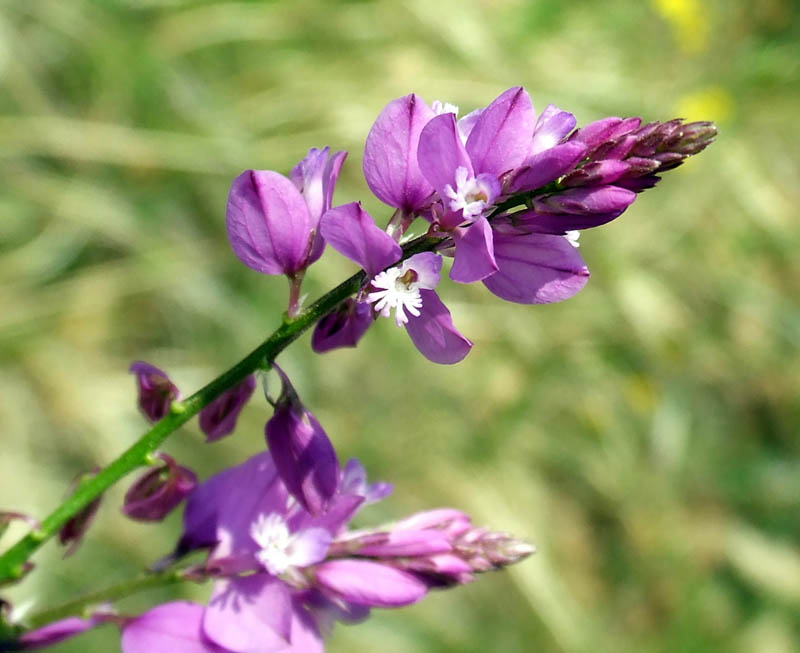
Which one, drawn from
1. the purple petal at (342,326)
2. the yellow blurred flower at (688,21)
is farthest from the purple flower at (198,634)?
the yellow blurred flower at (688,21)

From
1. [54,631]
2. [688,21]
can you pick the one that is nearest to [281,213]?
[54,631]

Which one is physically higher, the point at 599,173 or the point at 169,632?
the point at 599,173

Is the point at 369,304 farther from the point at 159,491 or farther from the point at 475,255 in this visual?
the point at 159,491

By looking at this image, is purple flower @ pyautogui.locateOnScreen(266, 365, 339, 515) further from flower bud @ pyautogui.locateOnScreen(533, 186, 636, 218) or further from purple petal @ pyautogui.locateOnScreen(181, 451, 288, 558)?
flower bud @ pyautogui.locateOnScreen(533, 186, 636, 218)

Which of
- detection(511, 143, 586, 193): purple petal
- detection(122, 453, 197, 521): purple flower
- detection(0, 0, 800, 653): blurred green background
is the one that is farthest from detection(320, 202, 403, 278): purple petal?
detection(0, 0, 800, 653): blurred green background

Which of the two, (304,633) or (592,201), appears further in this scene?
(304,633)

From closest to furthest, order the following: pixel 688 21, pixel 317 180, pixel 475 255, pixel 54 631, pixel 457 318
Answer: pixel 475 255 < pixel 317 180 < pixel 54 631 < pixel 457 318 < pixel 688 21

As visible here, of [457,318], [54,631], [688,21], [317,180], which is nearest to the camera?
[317,180]

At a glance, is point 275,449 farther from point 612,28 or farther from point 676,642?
point 612,28
